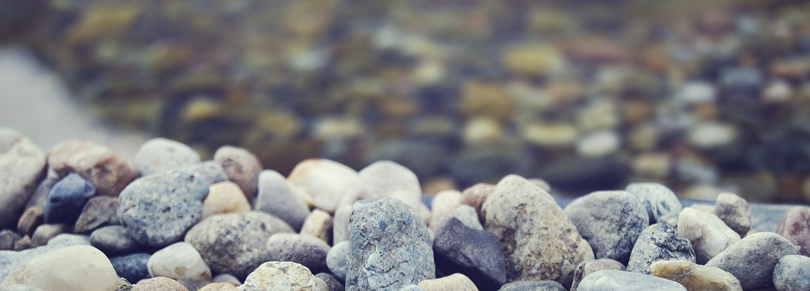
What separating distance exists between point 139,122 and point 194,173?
79 centimetres

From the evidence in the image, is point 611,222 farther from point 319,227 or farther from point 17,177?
point 17,177

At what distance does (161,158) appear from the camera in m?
1.02

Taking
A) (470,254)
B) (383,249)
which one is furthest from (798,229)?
(383,249)

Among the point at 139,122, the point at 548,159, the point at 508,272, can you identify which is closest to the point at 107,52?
the point at 139,122

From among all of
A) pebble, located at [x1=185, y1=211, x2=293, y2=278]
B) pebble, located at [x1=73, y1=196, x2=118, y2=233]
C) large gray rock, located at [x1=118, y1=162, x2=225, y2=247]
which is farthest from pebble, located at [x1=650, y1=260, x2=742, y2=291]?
pebble, located at [x1=73, y1=196, x2=118, y2=233]

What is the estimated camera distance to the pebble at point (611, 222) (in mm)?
786

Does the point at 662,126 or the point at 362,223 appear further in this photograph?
the point at 662,126

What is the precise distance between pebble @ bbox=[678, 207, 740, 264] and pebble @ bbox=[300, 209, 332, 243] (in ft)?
1.63

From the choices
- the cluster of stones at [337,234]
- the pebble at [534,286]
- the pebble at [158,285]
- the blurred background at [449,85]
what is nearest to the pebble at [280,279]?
the cluster of stones at [337,234]

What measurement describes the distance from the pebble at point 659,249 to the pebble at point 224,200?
1.94ft

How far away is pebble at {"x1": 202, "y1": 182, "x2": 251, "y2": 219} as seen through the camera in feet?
2.92

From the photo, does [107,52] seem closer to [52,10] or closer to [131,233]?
[52,10]

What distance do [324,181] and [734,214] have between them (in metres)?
0.65

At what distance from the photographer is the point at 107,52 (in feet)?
5.50
